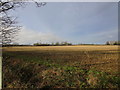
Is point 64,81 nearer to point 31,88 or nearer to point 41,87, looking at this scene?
point 41,87

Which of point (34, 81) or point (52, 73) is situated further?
point (52, 73)

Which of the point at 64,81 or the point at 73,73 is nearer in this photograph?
the point at 64,81

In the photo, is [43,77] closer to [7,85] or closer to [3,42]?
[7,85]

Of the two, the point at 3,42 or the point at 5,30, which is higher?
the point at 5,30

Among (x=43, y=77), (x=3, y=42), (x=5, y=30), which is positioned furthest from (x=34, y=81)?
(x=5, y=30)

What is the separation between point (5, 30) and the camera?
877 centimetres

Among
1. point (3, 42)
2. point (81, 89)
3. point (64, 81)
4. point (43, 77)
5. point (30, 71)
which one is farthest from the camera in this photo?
point (3, 42)

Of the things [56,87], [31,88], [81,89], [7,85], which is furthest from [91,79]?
[7,85]

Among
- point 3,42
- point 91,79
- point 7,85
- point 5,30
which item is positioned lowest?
point 7,85

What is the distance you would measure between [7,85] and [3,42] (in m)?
3.62

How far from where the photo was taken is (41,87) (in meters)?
6.00

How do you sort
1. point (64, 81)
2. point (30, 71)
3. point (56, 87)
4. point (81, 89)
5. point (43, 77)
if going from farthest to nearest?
1. point (30, 71)
2. point (43, 77)
3. point (64, 81)
4. point (56, 87)
5. point (81, 89)

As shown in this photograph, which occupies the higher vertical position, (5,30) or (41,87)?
(5,30)

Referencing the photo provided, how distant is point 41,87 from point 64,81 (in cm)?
130
